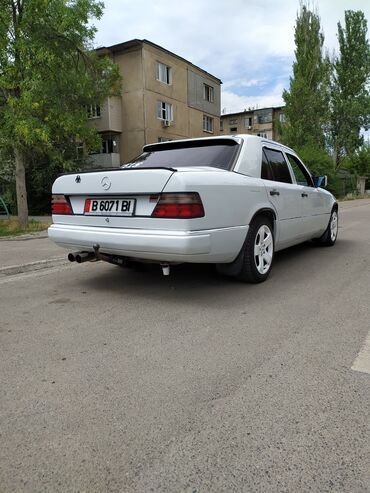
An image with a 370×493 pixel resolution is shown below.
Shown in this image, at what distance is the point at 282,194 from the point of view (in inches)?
197

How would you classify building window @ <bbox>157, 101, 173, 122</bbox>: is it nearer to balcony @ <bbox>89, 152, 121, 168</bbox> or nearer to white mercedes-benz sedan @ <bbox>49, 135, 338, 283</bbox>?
balcony @ <bbox>89, 152, 121, 168</bbox>

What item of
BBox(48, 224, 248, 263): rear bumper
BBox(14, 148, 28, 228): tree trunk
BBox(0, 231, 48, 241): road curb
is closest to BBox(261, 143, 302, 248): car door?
BBox(48, 224, 248, 263): rear bumper

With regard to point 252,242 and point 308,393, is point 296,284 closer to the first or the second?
point 252,242

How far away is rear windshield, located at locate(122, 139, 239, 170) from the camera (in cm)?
431

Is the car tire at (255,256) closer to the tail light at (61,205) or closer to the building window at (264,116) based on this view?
the tail light at (61,205)

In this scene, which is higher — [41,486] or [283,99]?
[283,99]

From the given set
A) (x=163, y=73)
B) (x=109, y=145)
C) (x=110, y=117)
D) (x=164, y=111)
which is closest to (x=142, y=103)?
(x=110, y=117)

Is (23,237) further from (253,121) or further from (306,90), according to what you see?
(253,121)

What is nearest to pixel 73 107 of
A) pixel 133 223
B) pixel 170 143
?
pixel 170 143

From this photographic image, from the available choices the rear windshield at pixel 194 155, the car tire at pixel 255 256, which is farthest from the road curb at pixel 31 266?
the car tire at pixel 255 256

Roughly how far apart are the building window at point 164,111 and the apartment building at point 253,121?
2574 centimetres

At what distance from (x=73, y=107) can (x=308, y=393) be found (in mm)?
10934

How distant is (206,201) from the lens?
3.64 m

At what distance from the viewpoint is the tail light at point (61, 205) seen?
4430mm
